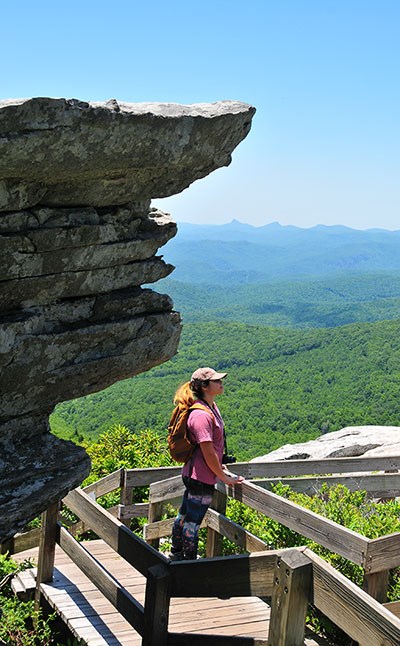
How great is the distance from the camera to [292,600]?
4875 millimetres

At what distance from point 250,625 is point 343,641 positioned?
91 cm

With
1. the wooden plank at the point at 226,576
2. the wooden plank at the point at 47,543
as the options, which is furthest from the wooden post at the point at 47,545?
the wooden plank at the point at 226,576

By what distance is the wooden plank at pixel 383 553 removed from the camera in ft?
20.4

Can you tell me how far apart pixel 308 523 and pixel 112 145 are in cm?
397

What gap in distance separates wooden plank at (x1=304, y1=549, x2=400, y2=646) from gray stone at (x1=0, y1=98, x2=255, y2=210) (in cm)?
371

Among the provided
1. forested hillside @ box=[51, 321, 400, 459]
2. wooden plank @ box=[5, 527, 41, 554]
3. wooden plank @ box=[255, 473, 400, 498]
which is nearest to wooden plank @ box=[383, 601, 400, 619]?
wooden plank @ box=[255, 473, 400, 498]

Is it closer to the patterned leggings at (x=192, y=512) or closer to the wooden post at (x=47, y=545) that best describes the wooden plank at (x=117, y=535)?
the wooden post at (x=47, y=545)

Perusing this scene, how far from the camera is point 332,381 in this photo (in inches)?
3501

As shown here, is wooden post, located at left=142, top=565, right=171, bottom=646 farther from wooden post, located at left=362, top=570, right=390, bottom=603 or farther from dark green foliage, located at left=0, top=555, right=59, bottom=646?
dark green foliage, located at left=0, top=555, right=59, bottom=646

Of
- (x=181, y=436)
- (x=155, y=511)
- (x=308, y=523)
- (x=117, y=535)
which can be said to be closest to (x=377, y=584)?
(x=308, y=523)

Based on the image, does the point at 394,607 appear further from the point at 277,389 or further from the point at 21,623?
the point at 277,389

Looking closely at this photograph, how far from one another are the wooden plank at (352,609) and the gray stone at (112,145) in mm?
3711

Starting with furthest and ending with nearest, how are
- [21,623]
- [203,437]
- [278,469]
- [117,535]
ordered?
[278,469], [21,623], [203,437], [117,535]

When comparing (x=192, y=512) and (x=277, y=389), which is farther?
(x=277, y=389)
